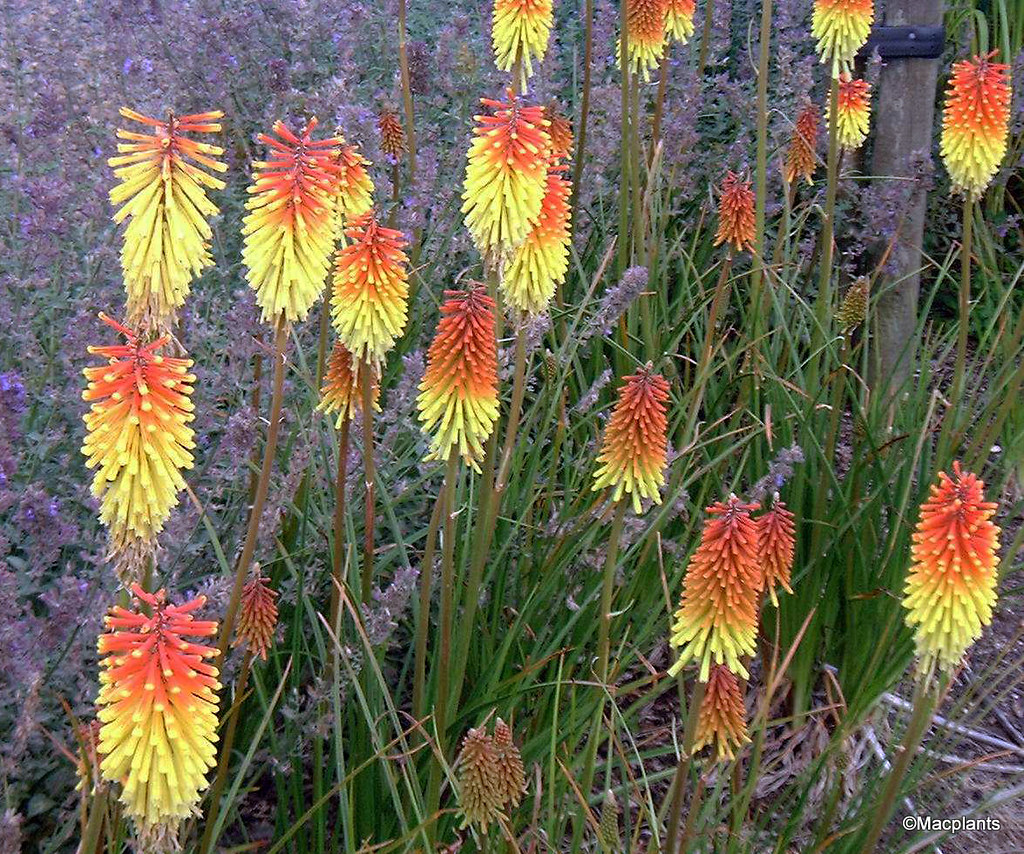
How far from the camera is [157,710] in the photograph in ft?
4.98

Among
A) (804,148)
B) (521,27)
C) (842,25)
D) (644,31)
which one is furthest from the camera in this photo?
(804,148)

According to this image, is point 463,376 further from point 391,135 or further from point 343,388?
point 391,135

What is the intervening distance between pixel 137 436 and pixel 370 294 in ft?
2.25

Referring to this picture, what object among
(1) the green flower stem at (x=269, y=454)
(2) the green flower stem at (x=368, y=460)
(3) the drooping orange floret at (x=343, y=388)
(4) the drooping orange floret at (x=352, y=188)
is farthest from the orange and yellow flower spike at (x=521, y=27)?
(1) the green flower stem at (x=269, y=454)

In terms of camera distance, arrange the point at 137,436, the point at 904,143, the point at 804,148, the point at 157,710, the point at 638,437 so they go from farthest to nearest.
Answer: the point at 904,143
the point at 804,148
the point at 638,437
the point at 137,436
the point at 157,710

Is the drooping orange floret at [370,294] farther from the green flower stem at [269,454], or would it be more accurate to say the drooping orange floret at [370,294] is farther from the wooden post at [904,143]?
the wooden post at [904,143]

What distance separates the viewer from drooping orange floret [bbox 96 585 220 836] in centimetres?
152

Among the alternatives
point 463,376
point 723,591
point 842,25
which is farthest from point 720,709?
point 842,25

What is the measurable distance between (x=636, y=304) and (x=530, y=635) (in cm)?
141

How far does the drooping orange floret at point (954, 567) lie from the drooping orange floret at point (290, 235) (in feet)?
3.92

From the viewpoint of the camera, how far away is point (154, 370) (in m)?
1.67

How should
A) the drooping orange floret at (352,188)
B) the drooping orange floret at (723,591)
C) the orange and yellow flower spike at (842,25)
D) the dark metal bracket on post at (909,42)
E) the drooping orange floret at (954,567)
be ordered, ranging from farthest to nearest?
the dark metal bracket on post at (909,42)
the orange and yellow flower spike at (842,25)
the drooping orange floret at (352,188)
the drooping orange floret at (954,567)
the drooping orange floret at (723,591)

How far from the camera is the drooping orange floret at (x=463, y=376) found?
87.0 inches

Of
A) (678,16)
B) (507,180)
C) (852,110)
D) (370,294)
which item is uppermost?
(678,16)
